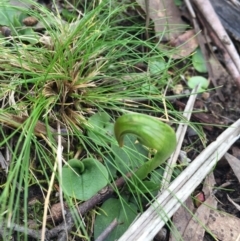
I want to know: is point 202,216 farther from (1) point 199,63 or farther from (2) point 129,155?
(1) point 199,63

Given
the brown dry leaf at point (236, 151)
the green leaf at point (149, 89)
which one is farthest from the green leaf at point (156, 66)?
the brown dry leaf at point (236, 151)

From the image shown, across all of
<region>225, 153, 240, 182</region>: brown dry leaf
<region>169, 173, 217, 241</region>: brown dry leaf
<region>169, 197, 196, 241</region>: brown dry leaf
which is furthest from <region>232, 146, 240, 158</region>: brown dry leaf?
<region>169, 197, 196, 241</region>: brown dry leaf

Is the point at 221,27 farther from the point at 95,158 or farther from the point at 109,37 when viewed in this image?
the point at 95,158

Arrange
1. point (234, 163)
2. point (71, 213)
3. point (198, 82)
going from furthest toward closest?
point (198, 82), point (234, 163), point (71, 213)

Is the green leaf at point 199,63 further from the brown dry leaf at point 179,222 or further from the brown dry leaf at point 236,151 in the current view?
the brown dry leaf at point 179,222

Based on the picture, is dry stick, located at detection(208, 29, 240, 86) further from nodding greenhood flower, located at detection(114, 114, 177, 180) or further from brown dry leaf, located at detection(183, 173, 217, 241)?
nodding greenhood flower, located at detection(114, 114, 177, 180)

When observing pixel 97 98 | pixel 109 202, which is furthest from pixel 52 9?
→ pixel 109 202

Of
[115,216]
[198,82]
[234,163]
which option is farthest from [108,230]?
[198,82]

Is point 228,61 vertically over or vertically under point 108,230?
over
